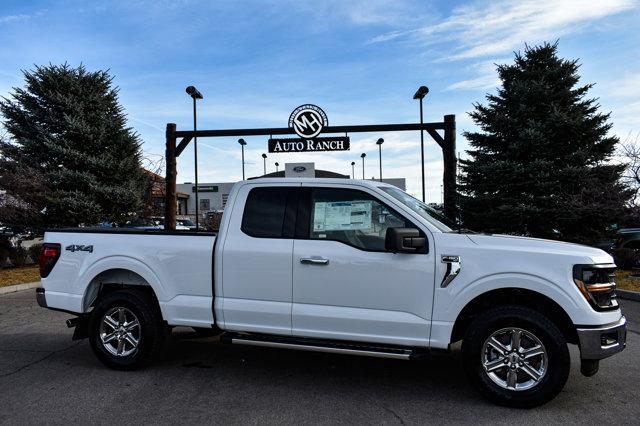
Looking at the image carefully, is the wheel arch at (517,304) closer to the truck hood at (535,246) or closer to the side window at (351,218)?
the truck hood at (535,246)

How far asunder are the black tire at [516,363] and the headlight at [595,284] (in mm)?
369

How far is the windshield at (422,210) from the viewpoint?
15.0 feet

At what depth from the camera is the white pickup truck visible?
13.4 ft

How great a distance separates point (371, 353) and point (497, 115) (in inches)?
458

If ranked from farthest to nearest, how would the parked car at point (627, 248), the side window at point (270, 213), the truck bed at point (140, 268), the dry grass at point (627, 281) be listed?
the parked car at point (627, 248) < the dry grass at point (627, 281) < the truck bed at point (140, 268) < the side window at point (270, 213)

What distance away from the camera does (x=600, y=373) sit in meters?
4.99

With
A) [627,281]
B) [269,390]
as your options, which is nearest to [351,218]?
[269,390]

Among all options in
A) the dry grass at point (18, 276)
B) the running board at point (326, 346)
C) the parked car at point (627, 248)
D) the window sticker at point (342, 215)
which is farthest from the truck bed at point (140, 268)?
the parked car at point (627, 248)

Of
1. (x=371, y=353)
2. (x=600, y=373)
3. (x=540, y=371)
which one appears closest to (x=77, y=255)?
(x=371, y=353)

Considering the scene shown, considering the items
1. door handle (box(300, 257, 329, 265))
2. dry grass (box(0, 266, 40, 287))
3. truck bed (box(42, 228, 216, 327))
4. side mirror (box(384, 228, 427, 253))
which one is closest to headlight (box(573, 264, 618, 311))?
side mirror (box(384, 228, 427, 253))

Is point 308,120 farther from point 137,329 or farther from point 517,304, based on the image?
point 517,304

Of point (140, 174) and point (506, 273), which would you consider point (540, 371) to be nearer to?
point (506, 273)

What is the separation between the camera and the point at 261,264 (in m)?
4.69

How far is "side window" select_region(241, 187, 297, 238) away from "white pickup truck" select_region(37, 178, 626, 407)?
0.04ft
